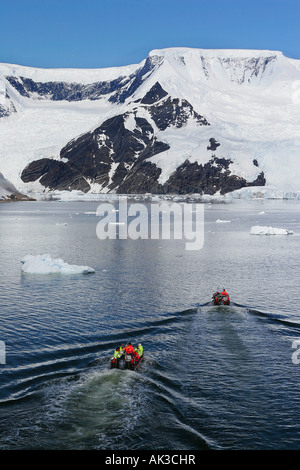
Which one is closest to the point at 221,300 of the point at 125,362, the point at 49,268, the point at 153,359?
the point at 153,359

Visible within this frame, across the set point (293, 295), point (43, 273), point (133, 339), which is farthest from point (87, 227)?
point (133, 339)

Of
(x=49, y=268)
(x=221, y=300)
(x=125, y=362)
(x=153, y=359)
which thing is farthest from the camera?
(x=49, y=268)

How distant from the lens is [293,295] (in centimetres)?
4569

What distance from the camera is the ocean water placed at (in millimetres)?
21500

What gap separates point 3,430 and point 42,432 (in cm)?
161

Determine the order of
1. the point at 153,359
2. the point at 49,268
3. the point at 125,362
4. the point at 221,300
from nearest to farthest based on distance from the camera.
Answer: the point at 125,362, the point at 153,359, the point at 221,300, the point at 49,268

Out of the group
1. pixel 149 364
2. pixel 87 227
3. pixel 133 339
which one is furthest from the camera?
pixel 87 227

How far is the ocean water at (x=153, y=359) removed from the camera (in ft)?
70.5

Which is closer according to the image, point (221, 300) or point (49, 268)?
point (221, 300)

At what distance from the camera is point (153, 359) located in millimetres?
29578

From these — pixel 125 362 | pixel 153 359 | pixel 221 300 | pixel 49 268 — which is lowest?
pixel 153 359

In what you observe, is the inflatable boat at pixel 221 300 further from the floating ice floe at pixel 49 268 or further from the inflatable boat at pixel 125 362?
the floating ice floe at pixel 49 268

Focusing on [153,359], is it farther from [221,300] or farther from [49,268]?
[49,268]
